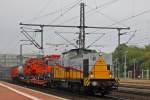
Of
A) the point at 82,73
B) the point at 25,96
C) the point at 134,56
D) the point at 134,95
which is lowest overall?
the point at 134,95

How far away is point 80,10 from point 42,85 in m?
10.4

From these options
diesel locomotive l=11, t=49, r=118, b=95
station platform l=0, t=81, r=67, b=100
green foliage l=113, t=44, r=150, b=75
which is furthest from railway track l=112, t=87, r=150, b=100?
green foliage l=113, t=44, r=150, b=75

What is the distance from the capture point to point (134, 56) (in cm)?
14675

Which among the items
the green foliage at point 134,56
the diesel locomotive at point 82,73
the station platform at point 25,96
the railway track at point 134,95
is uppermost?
the green foliage at point 134,56

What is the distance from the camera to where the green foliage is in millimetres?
130000

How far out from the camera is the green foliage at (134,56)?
13000 centimetres

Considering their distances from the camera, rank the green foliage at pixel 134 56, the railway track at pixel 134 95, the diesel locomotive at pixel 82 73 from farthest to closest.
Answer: the green foliage at pixel 134 56 < the diesel locomotive at pixel 82 73 < the railway track at pixel 134 95

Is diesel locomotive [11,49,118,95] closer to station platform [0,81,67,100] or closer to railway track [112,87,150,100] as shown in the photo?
railway track [112,87,150,100]

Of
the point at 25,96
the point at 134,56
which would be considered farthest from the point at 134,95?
the point at 134,56

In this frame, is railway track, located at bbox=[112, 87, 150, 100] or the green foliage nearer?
railway track, located at bbox=[112, 87, 150, 100]

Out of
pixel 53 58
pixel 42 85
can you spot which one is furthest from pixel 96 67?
pixel 42 85

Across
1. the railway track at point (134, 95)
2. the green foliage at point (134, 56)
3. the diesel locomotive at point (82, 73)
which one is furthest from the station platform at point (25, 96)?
the green foliage at point (134, 56)

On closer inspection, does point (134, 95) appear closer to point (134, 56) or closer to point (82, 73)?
point (82, 73)

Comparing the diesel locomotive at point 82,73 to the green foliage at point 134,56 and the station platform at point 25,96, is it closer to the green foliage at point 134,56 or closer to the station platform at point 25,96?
the station platform at point 25,96
